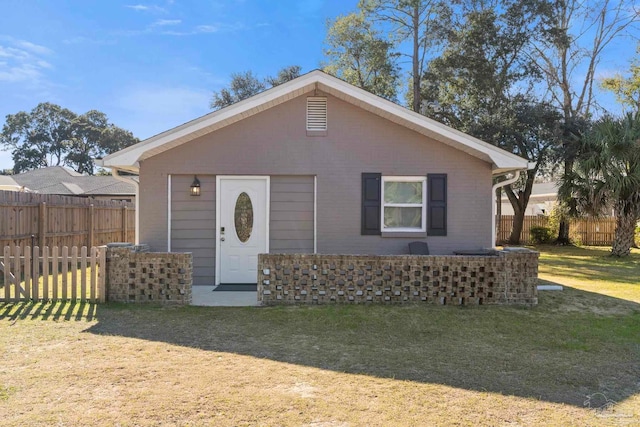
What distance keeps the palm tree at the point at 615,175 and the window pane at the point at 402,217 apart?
1030 centimetres

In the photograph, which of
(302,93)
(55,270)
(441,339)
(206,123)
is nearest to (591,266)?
(441,339)

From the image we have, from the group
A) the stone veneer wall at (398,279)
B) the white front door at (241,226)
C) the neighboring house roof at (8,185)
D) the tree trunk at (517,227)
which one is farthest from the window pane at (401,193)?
the neighboring house roof at (8,185)

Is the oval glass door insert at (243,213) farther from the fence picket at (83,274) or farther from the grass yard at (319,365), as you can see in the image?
the fence picket at (83,274)

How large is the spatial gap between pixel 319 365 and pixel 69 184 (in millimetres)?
23233

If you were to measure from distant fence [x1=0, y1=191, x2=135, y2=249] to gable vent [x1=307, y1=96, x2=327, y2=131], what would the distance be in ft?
23.6

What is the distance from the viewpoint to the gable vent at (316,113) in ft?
28.2

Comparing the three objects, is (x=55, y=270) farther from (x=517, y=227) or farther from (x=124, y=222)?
(x=517, y=227)

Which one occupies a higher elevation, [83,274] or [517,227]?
[517,227]

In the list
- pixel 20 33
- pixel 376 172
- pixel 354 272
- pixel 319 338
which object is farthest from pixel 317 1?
pixel 319 338

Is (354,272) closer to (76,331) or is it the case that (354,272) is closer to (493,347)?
(493,347)

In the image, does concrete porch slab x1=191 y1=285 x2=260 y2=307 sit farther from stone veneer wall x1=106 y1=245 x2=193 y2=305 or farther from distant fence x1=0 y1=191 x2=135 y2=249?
distant fence x1=0 y1=191 x2=135 y2=249

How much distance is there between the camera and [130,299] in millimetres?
6840

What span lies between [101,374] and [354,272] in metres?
3.95

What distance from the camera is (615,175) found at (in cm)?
1473
